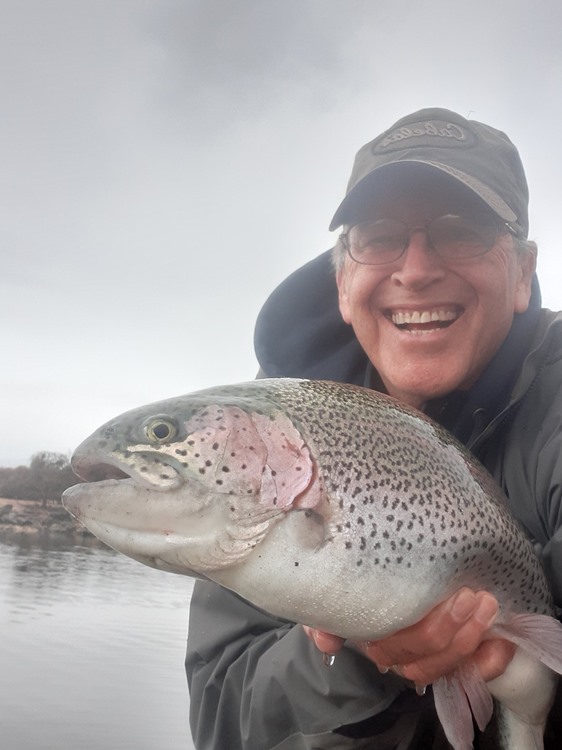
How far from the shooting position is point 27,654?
14828 mm

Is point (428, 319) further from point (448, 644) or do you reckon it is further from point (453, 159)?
point (448, 644)

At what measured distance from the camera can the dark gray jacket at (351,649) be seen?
288 cm

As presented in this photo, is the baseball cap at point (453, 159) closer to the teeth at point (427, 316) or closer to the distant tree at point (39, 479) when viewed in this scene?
the teeth at point (427, 316)

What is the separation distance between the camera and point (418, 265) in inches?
134

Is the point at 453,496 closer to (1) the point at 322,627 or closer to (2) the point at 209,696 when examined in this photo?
(1) the point at 322,627

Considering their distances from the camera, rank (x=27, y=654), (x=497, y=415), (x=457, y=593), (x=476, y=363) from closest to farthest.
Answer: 1. (x=457, y=593)
2. (x=497, y=415)
3. (x=476, y=363)
4. (x=27, y=654)

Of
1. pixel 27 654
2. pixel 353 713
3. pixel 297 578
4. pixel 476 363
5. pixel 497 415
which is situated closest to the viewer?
pixel 297 578

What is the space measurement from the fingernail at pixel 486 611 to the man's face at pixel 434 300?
3.84 ft

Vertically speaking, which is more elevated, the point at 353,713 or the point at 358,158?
the point at 358,158

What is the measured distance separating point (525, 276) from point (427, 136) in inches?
33.7

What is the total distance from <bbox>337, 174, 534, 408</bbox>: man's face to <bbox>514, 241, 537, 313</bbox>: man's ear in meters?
0.01

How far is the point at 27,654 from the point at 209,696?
12.9 metres

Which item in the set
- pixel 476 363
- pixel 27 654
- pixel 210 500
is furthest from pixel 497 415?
pixel 27 654

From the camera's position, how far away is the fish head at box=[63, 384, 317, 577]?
207 centimetres
